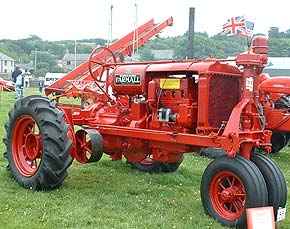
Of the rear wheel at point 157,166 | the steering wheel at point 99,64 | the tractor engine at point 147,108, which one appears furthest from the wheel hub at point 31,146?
the rear wheel at point 157,166

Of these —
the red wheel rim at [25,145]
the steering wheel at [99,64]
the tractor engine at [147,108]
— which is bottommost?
the red wheel rim at [25,145]

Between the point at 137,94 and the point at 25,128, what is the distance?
1595mm

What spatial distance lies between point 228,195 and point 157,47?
1996cm

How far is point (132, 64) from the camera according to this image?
6.80 metres

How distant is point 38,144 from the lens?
6324mm

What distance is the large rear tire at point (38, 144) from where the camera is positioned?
5.98 m

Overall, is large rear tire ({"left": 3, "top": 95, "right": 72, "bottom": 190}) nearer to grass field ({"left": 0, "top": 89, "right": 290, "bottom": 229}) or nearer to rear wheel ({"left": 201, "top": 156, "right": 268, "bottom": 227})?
grass field ({"left": 0, "top": 89, "right": 290, "bottom": 229})

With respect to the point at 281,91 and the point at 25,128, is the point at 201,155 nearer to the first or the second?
the point at 281,91

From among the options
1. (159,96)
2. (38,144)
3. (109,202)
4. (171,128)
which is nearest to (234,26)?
(159,96)

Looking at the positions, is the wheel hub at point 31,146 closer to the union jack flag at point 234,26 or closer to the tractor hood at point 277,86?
the tractor hood at point 277,86

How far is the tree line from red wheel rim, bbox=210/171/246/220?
2115 millimetres

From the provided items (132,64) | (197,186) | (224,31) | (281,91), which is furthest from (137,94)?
(224,31)

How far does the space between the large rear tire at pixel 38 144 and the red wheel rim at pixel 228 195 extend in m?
1.87

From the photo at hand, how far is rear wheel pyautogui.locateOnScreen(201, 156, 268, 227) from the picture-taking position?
488 cm
